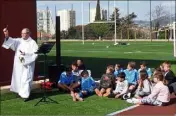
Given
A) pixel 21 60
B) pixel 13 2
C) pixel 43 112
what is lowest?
pixel 43 112

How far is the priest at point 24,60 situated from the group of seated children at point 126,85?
50.5 inches

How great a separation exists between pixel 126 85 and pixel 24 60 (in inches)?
108

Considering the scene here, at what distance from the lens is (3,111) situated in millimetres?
10000

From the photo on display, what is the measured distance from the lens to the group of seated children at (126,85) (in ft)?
35.0

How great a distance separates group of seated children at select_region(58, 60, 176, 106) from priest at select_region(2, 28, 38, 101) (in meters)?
1.28

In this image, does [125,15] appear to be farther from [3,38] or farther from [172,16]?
[3,38]

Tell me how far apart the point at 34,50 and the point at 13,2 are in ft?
7.50

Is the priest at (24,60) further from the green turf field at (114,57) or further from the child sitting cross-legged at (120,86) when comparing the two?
the green turf field at (114,57)

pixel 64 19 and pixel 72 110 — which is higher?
pixel 64 19

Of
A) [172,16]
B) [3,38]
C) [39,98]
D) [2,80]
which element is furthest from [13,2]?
[172,16]

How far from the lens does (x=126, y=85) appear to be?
11781mm

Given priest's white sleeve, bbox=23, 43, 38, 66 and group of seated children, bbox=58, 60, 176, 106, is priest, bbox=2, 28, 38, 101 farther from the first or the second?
group of seated children, bbox=58, 60, 176, 106

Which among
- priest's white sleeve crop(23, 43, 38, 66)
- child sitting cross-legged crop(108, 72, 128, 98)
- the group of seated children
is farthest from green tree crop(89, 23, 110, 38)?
priest's white sleeve crop(23, 43, 38, 66)

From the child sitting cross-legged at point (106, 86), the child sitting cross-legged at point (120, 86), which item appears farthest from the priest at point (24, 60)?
the child sitting cross-legged at point (120, 86)
